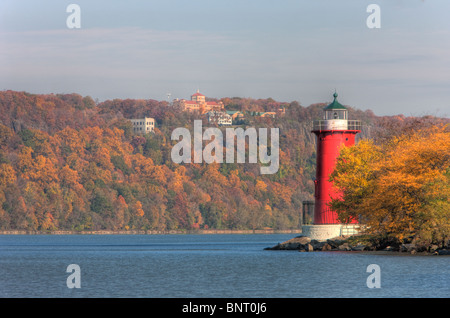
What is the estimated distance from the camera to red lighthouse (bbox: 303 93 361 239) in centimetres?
6438

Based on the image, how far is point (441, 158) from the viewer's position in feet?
185

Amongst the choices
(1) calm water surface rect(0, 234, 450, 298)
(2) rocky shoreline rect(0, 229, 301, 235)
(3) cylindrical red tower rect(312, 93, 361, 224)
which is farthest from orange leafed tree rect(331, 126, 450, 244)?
(2) rocky shoreline rect(0, 229, 301, 235)

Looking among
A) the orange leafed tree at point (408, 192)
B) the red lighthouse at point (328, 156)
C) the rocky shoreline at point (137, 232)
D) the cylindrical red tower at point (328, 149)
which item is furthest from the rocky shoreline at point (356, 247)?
the rocky shoreline at point (137, 232)

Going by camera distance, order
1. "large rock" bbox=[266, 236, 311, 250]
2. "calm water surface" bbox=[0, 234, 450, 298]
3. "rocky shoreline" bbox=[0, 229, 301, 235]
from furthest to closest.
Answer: "rocky shoreline" bbox=[0, 229, 301, 235], "large rock" bbox=[266, 236, 311, 250], "calm water surface" bbox=[0, 234, 450, 298]

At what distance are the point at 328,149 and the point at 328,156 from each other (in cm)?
56

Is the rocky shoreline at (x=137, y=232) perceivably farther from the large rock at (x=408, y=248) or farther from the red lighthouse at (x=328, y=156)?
the large rock at (x=408, y=248)

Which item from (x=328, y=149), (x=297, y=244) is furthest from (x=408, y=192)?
(x=297, y=244)

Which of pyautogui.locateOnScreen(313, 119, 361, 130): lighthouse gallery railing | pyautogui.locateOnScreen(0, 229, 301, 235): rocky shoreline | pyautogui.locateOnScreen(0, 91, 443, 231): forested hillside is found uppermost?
pyautogui.locateOnScreen(313, 119, 361, 130): lighthouse gallery railing

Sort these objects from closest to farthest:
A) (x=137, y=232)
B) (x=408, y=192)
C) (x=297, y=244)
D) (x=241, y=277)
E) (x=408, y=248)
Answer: (x=241, y=277) → (x=408, y=192) → (x=408, y=248) → (x=297, y=244) → (x=137, y=232)

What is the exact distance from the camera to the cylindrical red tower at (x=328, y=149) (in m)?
64.4

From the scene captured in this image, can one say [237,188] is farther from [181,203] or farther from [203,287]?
[203,287]

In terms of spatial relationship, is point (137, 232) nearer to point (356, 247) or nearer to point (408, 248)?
point (356, 247)

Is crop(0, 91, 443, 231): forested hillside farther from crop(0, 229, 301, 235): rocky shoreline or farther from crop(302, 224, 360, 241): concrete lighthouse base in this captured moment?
crop(302, 224, 360, 241): concrete lighthouse base

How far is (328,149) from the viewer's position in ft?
213
